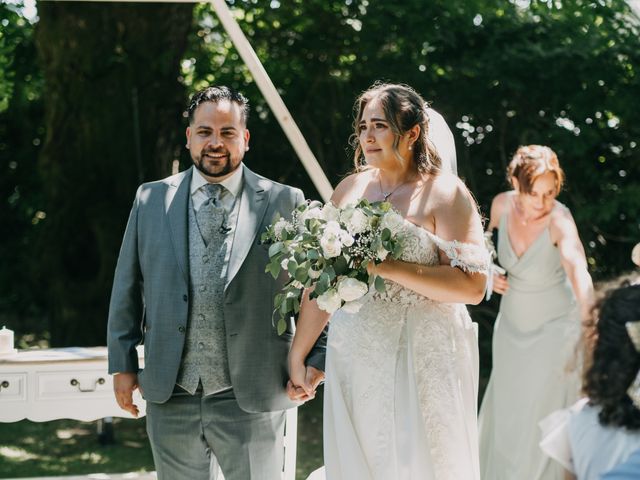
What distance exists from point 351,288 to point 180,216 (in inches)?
29.2

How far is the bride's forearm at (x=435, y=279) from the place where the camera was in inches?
134

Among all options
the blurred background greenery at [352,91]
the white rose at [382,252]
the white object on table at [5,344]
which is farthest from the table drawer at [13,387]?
the blurred background greenery at [352,91]

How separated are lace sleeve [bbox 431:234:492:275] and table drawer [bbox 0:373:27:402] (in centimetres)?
246

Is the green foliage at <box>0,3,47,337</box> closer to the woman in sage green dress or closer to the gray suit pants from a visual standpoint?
the woman in sage green dress

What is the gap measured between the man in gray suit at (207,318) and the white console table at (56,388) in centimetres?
125

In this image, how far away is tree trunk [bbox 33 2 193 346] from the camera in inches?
324

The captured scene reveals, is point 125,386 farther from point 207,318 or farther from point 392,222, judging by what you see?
point 392,222

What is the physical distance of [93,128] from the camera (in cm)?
827

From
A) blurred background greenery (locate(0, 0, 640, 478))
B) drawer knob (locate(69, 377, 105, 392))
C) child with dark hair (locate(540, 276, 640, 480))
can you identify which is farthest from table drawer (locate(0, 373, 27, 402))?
child with dark hair (locate(540, 276, 640, 480))

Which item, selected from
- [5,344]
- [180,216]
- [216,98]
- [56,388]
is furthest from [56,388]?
[216,98]

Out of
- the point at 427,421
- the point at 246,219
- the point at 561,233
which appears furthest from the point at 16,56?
the point at 427,421

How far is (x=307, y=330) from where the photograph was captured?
146 inches

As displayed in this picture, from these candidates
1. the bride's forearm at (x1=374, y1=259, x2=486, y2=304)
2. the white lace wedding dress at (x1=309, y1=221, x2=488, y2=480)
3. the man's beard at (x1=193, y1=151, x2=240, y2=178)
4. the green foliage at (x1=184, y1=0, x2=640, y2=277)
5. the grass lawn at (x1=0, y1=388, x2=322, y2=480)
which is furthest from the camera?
the green foliage at (x1=184, y1=0, x2=640, y2=277)

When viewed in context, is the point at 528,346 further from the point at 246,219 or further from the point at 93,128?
the point at 93,128
